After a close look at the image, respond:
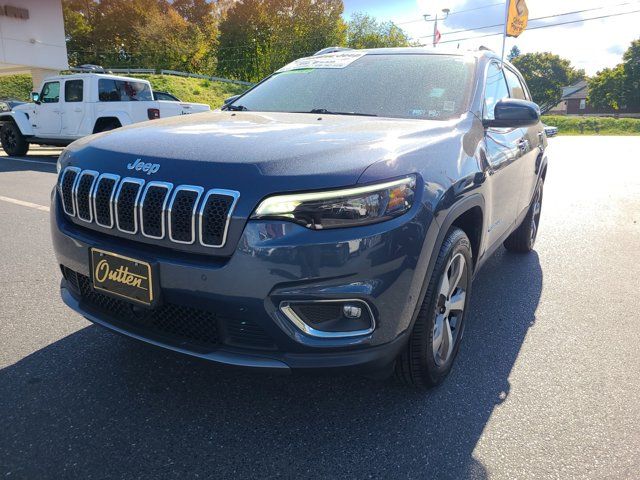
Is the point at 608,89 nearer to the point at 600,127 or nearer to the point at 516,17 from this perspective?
the point at 600,127

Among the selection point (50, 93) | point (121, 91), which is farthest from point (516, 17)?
point (50, 93)

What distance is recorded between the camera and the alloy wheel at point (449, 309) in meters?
2.37

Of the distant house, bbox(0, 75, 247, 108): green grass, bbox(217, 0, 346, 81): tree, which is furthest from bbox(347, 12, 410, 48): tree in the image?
the distant house

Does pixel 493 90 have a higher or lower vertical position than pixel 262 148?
higher

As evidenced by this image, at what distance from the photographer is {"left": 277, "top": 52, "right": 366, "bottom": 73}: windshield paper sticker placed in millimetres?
3510

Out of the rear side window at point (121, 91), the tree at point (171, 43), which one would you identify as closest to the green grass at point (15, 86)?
the tree at point (171, 43)

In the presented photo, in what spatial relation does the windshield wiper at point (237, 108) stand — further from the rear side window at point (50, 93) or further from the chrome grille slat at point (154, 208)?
the rear side window at point (50, 93)

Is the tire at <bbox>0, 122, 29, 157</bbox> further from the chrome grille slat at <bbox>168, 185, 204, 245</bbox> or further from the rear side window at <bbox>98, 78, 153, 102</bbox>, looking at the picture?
the chrome grille slat at <bbox>168, 185, 204, 245</bbox>

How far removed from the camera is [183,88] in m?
31.5

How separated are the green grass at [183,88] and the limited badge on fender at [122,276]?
1124 inches

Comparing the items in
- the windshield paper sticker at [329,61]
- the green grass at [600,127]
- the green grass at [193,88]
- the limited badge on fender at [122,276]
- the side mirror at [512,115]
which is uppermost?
the green grass at [193,88]

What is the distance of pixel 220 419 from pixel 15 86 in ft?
146

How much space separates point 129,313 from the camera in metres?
2.20

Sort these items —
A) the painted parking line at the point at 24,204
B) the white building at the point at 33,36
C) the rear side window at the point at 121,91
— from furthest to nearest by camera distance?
the white building at the point at 33,36 < the rear side window at the point at 121,91 < the painted parking line at the point at 24,204
